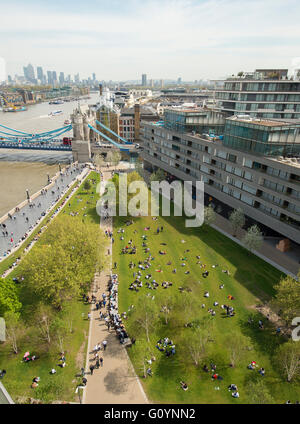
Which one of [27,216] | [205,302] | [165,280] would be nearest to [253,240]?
[205,302]

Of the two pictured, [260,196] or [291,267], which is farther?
[260,196]

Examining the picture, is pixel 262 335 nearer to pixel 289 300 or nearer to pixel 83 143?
pixel 289 300

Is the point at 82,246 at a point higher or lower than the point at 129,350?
higher

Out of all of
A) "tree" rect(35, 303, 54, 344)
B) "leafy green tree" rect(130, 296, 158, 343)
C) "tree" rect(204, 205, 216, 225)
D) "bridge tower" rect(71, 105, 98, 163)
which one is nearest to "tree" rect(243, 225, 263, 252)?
"tree" rect(204, 205, 216, 225)

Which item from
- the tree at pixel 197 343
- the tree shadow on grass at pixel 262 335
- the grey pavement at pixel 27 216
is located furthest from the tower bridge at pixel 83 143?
the tree at pixel 197 343

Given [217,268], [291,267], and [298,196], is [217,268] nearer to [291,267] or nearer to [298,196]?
[291,267]

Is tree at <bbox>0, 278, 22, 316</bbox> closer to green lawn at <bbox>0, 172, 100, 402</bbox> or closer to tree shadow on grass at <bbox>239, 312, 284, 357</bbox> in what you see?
green lawn at <bbox>0, 172, 100, 402</bbox>

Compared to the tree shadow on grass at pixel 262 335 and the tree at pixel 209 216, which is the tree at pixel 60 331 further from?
the tree at pixel 209 216
